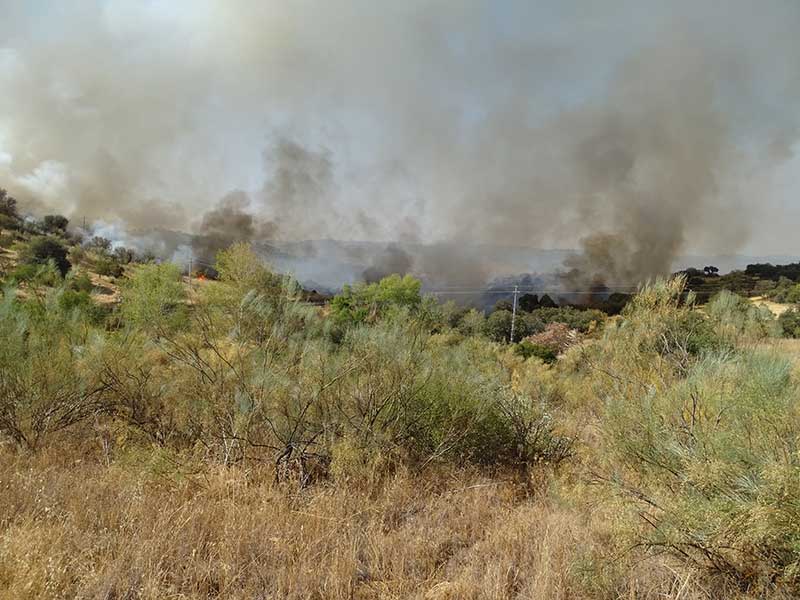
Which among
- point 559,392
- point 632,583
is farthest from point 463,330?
point 632,583

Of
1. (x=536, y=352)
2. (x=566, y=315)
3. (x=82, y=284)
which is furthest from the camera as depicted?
(x=566, y=315)

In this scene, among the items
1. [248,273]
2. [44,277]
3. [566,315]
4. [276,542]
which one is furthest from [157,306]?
[566,315]

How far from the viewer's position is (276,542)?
3.15 metres

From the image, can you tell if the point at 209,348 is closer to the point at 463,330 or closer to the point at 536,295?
the point at 463,330

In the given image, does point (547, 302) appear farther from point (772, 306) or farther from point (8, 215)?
point (8, 215)

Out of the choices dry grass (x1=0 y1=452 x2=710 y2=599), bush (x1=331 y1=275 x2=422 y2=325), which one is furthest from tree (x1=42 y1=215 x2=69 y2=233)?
dry grass (x1=0 y1=452 x2=710 y2=599)

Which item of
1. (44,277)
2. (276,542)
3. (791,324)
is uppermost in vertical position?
(791,324)

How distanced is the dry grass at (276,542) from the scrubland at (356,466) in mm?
18

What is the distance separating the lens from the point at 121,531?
3.02 meters

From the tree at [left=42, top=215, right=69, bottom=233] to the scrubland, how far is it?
72.4 metres

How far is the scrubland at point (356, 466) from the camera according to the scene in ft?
8.79

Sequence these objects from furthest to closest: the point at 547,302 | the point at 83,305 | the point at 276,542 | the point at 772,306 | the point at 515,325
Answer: the point at 547,302 → the point at 515,325 → the point at 772,306 → the point at 83,305 → the point at 276,542

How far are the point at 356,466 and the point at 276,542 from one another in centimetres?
151

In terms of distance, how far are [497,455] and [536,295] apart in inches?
1767
